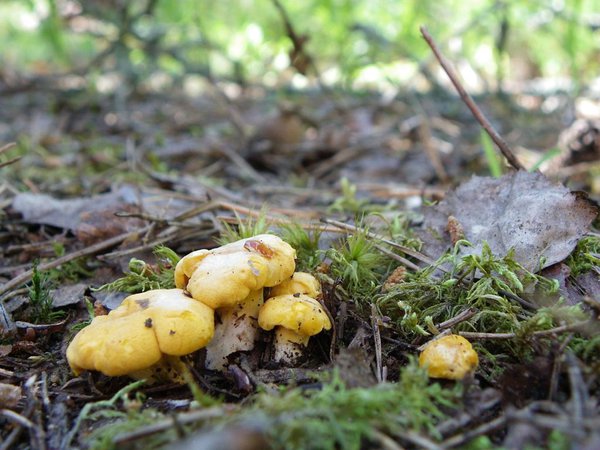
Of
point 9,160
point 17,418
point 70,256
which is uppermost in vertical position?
point 9,160

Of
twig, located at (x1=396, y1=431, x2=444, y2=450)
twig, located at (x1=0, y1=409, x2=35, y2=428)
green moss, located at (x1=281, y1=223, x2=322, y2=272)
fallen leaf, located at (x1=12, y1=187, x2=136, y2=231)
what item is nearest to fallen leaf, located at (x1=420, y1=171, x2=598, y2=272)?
green moss, located at (x1=281, y1=223, x2=322, y2=272)

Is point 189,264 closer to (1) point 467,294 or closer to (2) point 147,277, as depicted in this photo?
(2) point 147,277

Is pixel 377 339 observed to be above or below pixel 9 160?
below

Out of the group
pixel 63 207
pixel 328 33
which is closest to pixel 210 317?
pixel 63 207

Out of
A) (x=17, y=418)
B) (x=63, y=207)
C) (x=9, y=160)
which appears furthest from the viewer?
(x=63, y=207)

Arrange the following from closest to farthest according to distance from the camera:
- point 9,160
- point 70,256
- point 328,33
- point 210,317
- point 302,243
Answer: point 210,317 < point 302,243 < point 70,256 < point 9,160 < point 328,33

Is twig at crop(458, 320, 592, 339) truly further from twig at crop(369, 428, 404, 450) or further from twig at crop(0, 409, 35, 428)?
twig at crop(0, 409, 35, 428)

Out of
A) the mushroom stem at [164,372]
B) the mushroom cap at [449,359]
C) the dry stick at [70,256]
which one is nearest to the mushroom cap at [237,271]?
the mushroom stem at [164,372]
